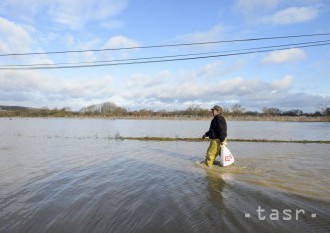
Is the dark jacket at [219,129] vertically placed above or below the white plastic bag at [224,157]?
above

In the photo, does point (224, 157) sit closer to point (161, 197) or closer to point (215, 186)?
point (215, 186)

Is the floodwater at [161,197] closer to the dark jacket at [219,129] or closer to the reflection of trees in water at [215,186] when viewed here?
the reflection of trees in water at [215,186]

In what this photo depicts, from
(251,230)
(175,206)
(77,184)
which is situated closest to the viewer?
(251,230)

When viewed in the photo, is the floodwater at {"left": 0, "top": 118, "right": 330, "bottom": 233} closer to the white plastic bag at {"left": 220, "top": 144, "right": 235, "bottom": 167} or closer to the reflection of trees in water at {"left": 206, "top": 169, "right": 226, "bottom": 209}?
the reflection of trees in water at {"left": 206, "top": 169, "right": 226, "bottom": 209}

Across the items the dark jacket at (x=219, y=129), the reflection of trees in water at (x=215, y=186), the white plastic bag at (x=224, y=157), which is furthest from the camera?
the dark jacket at (x=219, y=129)

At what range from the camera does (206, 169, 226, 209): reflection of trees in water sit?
6984mm

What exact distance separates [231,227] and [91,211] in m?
2.65

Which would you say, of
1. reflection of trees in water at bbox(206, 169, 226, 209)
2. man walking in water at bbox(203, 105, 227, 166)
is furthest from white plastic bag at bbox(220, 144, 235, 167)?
reflection of trees in water at bbox(206, 169, 226, 209)

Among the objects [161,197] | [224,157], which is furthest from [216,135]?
[161,197]

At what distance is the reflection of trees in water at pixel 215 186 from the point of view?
6984 millimetres

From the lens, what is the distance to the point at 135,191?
784 cm

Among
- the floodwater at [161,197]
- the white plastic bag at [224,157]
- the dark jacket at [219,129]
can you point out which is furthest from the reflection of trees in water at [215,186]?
the dark jacket at [219,129]

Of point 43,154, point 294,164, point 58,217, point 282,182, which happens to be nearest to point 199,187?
point 282,182

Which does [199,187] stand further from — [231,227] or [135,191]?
[231,227]
